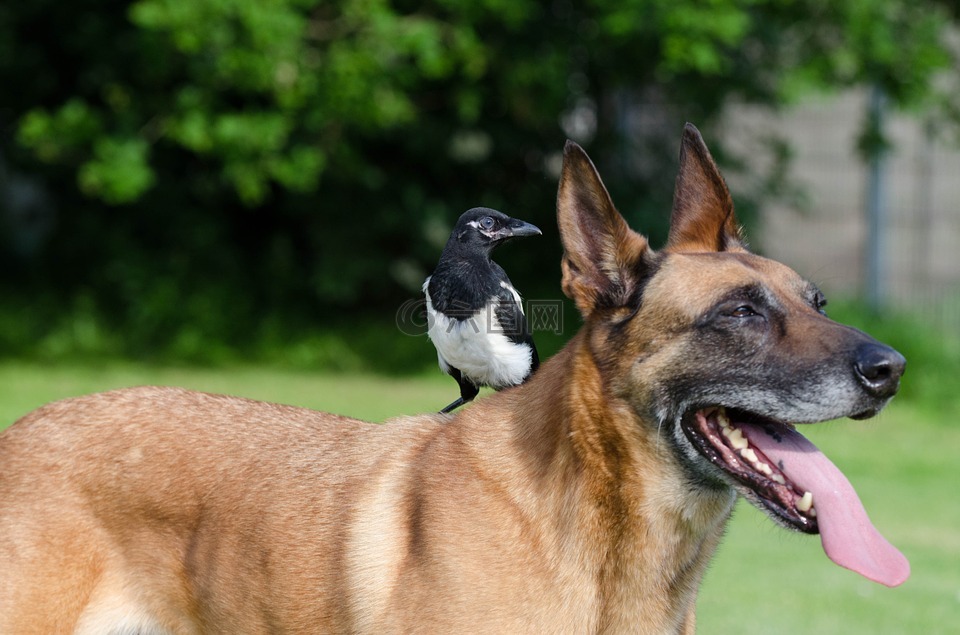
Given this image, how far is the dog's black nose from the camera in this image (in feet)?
9.93

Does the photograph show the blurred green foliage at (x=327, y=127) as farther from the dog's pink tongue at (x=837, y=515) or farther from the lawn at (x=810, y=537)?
the dog's pink tongue at (x=837, y=515)

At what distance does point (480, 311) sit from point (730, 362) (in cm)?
127

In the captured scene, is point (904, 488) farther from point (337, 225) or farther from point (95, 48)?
point (95, 48)

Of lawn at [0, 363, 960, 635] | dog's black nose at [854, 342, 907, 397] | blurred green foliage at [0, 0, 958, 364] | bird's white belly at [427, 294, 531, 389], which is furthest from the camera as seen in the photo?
blurred green foliage at [0, 0, 958, 364]

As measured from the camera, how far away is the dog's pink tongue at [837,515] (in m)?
3.06

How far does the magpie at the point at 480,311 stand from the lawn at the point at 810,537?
1.06 m

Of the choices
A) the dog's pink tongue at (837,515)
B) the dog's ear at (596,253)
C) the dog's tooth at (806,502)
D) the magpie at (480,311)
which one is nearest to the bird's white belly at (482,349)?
the magpie at (480,311)

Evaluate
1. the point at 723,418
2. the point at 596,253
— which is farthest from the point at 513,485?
the point at 596,253

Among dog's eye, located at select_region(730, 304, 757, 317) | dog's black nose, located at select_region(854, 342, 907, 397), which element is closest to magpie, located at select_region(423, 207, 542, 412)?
dog's eye, located at select_region(730, 304, 757, 317)

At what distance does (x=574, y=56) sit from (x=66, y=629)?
1163 centimetres

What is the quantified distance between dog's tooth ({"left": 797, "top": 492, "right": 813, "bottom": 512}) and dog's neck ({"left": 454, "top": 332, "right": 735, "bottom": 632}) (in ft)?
0.73

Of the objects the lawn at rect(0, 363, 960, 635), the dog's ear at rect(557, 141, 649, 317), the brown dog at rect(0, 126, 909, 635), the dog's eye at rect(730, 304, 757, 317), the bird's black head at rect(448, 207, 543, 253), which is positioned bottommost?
the lawn at rect(0, 363, 960, 635)

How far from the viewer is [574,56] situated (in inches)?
553

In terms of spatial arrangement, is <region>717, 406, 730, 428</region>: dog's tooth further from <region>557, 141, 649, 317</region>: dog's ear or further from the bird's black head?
the bird's black head
